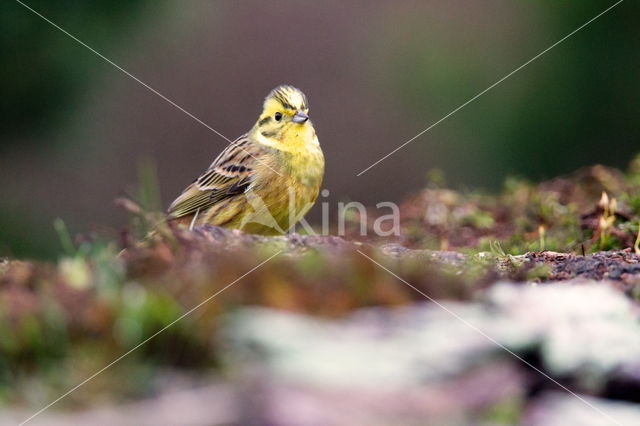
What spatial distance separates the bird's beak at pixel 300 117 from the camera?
616 centimetres

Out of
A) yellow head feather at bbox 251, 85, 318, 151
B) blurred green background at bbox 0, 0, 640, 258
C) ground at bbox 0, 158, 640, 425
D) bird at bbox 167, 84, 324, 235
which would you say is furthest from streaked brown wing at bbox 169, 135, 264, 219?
ground at bbox 0, 158, 640, 425

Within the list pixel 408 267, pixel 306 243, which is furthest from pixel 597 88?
pixel 408 267

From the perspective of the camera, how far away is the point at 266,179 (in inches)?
227

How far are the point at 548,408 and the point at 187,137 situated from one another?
485 inches

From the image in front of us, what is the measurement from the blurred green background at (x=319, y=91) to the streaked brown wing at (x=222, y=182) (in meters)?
0.46

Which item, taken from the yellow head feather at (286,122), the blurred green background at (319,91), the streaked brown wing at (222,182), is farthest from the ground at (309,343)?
the yellow head feather at (286,122)

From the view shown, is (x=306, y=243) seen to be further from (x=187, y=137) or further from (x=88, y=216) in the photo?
(x=187, y=137)

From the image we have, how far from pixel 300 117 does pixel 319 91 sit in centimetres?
823

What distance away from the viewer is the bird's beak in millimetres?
6156

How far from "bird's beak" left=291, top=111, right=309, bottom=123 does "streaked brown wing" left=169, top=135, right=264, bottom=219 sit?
1.07 feet

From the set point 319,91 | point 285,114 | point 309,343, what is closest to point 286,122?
point 285,114

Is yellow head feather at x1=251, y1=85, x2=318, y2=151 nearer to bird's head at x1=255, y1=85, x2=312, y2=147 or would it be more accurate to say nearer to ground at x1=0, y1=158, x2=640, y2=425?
bird's head at x1=255, y1=85, x2=312, y2=147

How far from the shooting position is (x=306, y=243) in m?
3.78

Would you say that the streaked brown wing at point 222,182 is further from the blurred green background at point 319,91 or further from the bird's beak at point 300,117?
the blurred green background at point 319,91
